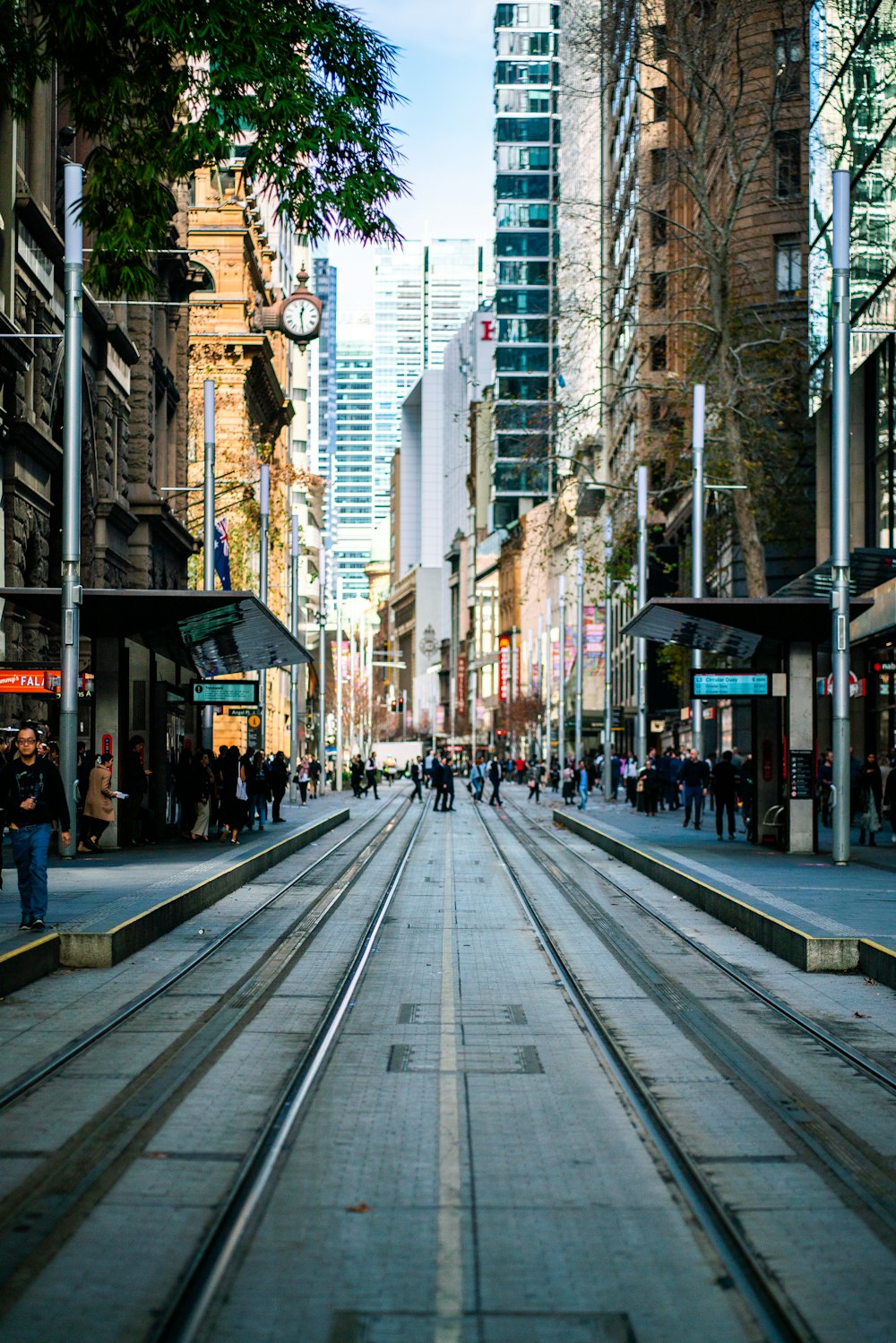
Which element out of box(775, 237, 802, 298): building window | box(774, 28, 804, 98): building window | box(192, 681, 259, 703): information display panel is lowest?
box(192, 681, 259, 703): information display panel

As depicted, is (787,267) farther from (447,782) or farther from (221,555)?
(221,555)

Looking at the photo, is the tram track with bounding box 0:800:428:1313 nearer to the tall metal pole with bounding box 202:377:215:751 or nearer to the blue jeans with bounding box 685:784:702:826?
the tall metal pole with bounding box 202:377:215:751

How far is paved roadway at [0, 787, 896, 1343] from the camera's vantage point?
6.28 m

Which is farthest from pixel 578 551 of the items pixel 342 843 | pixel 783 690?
pixel 783 690

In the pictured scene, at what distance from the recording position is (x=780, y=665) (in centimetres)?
2889

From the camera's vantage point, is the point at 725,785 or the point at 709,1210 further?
the point at 725,785

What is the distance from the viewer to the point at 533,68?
161750mm

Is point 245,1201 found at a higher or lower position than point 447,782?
lower

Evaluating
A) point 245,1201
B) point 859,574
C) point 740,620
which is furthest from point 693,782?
point 245,1201

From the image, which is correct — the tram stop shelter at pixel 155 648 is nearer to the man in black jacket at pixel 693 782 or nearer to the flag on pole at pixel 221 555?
the man in black jacket at pixel 693 782

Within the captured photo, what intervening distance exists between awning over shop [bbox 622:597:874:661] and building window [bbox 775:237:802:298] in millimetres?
25804

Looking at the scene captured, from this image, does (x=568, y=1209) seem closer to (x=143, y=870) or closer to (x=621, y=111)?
(x=143, y=870)

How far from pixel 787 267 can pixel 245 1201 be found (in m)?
50.0

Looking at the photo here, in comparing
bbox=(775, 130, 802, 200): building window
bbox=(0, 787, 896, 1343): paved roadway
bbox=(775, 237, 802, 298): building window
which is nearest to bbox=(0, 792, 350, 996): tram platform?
bbox=(0, 787, 896, 1343): paved roadway
